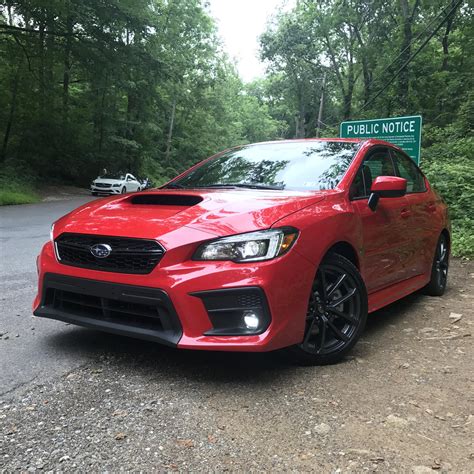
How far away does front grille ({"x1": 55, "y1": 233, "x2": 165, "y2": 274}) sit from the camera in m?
2.80

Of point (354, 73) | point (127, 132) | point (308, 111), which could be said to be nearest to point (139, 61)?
point (127, 132)

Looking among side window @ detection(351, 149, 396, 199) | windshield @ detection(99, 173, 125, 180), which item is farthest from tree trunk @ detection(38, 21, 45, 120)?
side window @ detection(351, 149, 396, 199)

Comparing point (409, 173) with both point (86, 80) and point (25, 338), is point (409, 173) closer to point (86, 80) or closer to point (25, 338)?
point (25, 338)

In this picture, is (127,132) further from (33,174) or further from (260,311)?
(260,311)

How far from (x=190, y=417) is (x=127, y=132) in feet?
103

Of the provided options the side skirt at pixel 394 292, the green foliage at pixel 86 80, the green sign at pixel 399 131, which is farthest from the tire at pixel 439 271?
the green foliage at pixel 86 80

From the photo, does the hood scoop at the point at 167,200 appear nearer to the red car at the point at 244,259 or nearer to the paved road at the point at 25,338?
the red car at the point at 244,259

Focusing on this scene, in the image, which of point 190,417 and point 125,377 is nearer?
point 190,417

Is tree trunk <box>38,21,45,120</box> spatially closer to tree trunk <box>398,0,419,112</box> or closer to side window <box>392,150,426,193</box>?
tree trunk <box>398,0,419,112</box>

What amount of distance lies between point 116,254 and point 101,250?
4.3 inches

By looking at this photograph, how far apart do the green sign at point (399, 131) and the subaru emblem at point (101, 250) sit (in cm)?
861

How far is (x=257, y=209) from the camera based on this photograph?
2.99 meters

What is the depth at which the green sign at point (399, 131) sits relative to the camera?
10391mm

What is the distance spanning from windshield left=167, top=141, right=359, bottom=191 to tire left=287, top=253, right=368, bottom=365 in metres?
0.71
